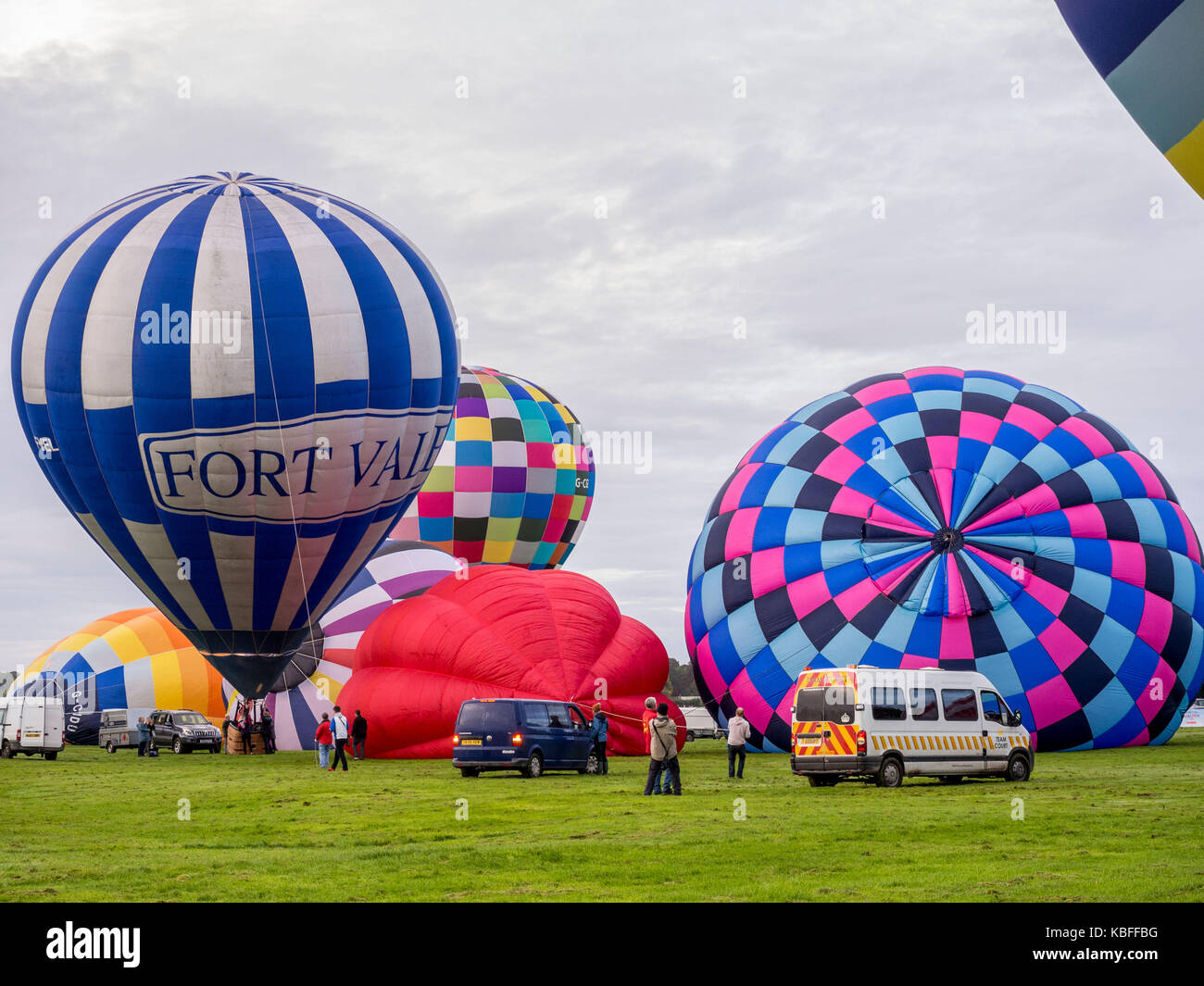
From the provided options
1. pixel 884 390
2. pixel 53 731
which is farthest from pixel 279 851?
pixel 53 731

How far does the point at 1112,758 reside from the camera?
79.3 feet

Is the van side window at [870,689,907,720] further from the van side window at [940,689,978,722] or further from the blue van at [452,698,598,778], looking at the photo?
the blue van at [452,698,598,778]

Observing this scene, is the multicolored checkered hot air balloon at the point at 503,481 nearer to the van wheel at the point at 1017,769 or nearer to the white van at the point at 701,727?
the white van at the point at 701,727

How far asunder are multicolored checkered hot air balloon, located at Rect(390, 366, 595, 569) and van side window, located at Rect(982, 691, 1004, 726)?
22130 millimetres

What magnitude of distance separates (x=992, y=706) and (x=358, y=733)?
36.9ft

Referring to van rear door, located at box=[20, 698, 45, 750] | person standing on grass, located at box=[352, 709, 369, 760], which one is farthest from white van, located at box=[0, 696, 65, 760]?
person standing on grass, located at box=[352, 709, 369, 760]

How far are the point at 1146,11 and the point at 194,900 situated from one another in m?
7.66

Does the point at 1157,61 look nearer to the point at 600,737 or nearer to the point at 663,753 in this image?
the point at 663,753

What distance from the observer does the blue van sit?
2228 cm

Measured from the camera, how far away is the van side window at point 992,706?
2080cm

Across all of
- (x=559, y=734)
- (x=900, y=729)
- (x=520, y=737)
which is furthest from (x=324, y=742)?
(x=900, y=729)

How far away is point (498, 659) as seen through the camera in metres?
25.8
